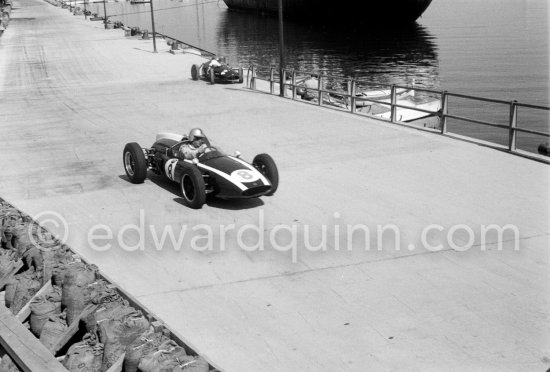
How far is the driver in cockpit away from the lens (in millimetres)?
13507

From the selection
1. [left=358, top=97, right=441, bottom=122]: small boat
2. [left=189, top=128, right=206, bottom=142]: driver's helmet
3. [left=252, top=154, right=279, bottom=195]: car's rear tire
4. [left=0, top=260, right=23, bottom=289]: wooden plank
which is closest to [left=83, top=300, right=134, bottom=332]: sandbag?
[left=0, top=260, right=23, bottom=289]: wooden plank

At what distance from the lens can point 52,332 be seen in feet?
26.8

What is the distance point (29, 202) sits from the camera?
13812 mm

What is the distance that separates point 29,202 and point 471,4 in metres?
139

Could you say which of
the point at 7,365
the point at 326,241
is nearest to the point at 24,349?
the point at 7,365

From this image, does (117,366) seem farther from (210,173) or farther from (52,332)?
(210,173)

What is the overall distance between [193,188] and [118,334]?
571cm

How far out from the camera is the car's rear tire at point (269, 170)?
1340 cm

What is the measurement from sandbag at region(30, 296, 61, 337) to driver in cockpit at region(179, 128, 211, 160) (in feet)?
17.5

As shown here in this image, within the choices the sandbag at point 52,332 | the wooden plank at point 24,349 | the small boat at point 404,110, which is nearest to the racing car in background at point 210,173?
the sandbag at point 52,332

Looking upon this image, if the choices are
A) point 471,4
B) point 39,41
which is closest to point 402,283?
point 39,41

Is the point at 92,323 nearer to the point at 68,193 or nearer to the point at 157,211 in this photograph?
the point at 157,211
